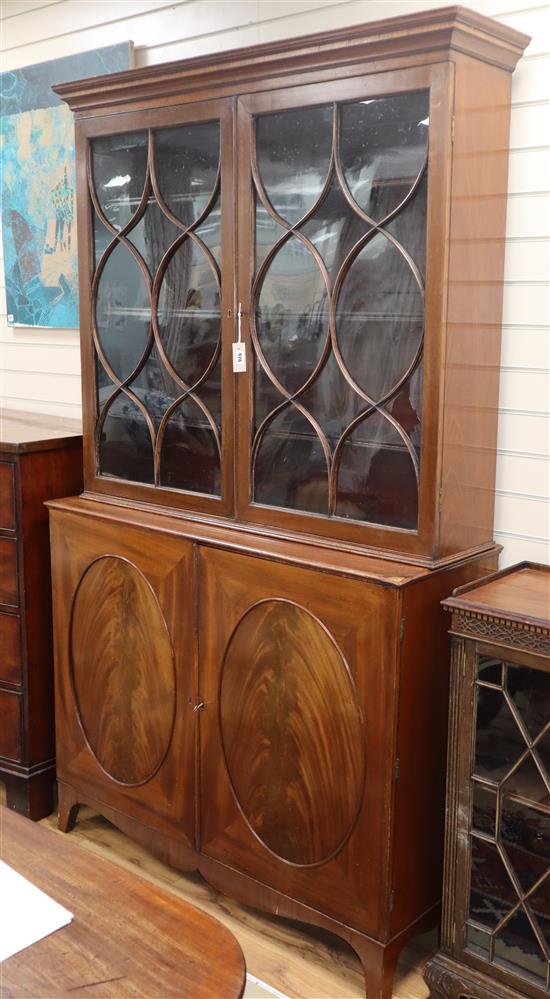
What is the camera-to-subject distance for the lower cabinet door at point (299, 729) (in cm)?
196

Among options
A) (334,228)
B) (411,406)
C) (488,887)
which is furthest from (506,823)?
(334,228)

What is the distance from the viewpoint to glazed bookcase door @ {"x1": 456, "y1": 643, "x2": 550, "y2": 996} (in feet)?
5.92

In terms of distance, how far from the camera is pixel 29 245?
3.36 meters

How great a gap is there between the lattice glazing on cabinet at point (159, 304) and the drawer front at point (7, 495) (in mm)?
261

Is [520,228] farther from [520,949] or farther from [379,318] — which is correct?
[520,949]

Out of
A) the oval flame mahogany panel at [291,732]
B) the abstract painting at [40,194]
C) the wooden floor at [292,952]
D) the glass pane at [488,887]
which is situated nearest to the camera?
the glass pane at [488,887]

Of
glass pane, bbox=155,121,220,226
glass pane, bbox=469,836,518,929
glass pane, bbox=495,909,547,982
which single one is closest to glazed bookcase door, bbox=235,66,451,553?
glass pane, bbox=155,121,220,226

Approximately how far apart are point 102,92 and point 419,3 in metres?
0.78

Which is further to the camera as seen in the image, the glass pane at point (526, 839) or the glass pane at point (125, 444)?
the glass pane at point (125, 444)

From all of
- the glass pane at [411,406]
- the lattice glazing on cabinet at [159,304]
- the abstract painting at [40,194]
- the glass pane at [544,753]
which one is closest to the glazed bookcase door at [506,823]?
the glass pane at [544,753]

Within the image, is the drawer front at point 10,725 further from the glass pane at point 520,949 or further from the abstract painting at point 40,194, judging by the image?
the glass pane at point 520,949

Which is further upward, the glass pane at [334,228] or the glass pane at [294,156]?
the glass pane at [294,156]

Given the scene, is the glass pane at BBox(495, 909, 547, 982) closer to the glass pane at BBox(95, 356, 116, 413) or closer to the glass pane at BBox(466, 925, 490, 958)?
the glass pane at BBox(466, 925, 490, 958)

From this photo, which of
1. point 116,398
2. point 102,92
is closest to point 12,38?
point 102,92
